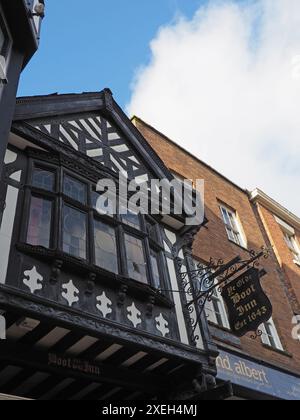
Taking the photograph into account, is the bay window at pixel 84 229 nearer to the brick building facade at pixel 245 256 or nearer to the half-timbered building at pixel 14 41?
the half-timbered building at pixel 14 41

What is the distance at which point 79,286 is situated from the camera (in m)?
6.94

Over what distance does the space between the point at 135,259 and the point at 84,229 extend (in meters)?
1.21

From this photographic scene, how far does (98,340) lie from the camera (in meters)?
6.82

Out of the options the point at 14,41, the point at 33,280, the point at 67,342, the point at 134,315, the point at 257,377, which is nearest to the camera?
the point at 33,280

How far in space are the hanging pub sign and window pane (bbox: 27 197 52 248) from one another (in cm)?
437

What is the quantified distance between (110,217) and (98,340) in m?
2.46

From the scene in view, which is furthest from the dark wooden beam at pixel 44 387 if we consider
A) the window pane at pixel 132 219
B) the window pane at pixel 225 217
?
the window pane at pixel 225 217

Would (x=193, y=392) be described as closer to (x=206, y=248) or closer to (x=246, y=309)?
(x=246, y=309)

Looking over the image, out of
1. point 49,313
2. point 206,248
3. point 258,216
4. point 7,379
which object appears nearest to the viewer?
point 49,313

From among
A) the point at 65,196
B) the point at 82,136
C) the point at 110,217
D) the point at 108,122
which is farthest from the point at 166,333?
the point at 108,122

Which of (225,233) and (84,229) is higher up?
(225,233)

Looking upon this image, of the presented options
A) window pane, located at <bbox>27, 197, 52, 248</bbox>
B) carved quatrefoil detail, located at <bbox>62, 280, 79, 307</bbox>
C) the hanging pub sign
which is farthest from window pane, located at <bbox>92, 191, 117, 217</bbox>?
the hanging pub sign

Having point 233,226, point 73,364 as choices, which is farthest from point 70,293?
point 233,226

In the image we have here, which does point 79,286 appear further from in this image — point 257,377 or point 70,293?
point 257,377
